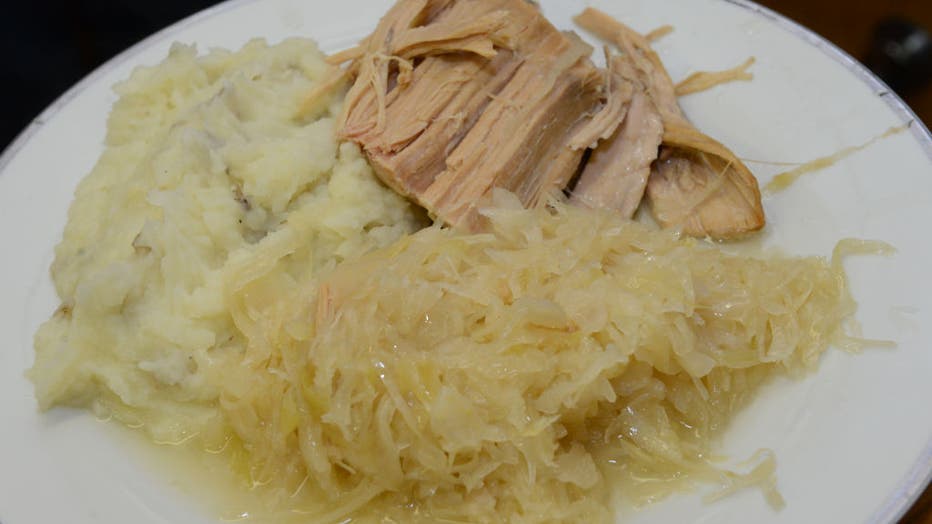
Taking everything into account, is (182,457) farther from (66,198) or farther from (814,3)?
(814,3)

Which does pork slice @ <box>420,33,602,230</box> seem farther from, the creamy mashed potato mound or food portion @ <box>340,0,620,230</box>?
the creamy mashed potato mound

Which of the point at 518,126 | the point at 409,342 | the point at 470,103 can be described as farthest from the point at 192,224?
the point at 518,126

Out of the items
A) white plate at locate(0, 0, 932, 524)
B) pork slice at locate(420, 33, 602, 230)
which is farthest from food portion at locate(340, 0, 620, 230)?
white plate at locate(0, 0, 932, 524)

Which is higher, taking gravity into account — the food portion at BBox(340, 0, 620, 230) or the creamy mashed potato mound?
the food portion at BBox(340, 0, 620, 230)

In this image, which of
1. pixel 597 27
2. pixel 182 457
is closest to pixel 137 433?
pixel 182 457

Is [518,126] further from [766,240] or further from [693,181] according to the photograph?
[766,240]

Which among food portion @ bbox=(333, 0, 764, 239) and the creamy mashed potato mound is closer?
the creamy mashed potato mound

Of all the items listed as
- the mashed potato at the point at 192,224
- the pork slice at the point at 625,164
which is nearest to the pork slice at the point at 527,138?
the pork slice at the point at 625,164

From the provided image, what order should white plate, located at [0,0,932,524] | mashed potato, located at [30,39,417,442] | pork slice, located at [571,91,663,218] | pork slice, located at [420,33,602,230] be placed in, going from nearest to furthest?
white plate, located at [0,0,932,524] < mashed potato, located at [30,39,417,442] < pork slice, located at [420,33,602,230] < pork slice, located at [571,91,663,218]
